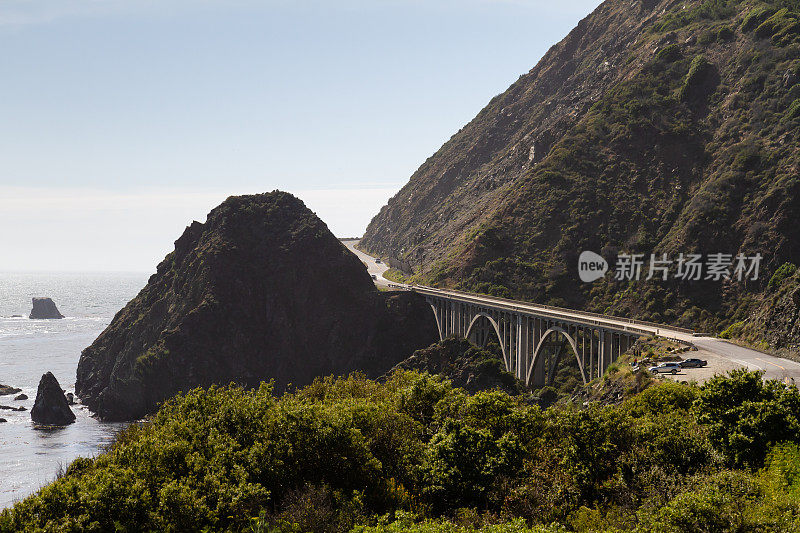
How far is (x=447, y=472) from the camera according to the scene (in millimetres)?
27688

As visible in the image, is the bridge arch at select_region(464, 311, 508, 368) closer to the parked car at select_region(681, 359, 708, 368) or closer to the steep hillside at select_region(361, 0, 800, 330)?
the steep hillside at select_region(361, 0, 800, 330)

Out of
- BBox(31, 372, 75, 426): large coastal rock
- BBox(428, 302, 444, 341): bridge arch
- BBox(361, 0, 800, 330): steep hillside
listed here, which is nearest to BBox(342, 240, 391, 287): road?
BBox(361, 0, 800, 330): steep hillside

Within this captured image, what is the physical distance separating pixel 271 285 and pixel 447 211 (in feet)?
178

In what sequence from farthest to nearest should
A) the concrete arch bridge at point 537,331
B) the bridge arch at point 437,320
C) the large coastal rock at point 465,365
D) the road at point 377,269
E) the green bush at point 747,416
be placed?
the road at point 377,269 < the bridge arch at point 437,320 < the large coastal rock at point 465,365 < the concrete arch bridge at point 537,331 < the green bush at point 747,416

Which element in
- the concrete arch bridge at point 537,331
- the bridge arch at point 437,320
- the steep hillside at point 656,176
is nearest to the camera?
the concrete arch bridge at point 537,331

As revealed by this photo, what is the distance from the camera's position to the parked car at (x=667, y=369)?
45.8m

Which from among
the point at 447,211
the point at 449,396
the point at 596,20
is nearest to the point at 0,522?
the point at 449,396

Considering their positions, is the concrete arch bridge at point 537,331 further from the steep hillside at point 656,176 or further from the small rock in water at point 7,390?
the small rock in water at point 7,390

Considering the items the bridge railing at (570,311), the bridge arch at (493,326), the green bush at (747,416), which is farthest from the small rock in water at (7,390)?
the green bush at (747,416)

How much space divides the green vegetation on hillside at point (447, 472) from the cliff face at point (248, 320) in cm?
7863

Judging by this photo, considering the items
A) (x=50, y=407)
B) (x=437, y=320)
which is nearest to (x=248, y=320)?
(x=50, y=407)

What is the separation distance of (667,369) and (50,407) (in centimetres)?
8944

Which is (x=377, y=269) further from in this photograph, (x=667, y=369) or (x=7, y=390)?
(x=667, y=369)

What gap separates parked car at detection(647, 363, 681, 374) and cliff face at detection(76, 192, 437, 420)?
217 feet
